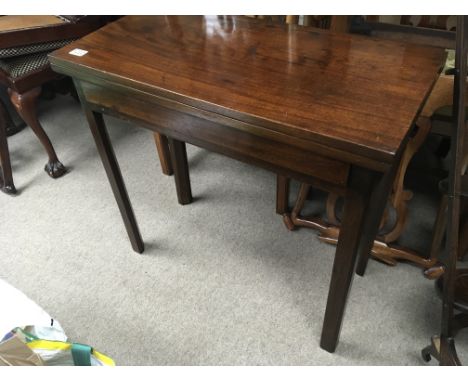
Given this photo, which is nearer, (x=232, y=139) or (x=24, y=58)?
(x=232, y=139)

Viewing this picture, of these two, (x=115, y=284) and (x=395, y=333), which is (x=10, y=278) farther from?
(x=395, y=333)

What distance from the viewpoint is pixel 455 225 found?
29.8 inches

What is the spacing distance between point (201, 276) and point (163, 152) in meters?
0.60

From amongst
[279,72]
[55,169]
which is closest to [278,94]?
[279,72]

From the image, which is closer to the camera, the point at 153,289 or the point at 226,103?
the point at 226,103

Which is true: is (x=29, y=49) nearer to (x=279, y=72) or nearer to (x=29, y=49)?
(x=29, y=49)

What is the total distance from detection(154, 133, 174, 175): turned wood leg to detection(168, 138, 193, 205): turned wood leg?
17 cm

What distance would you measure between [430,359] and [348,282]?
0.43 metres

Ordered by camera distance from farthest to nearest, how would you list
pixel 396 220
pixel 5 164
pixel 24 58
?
pixel 5 164 → pixel 24 58 → pixel 396 220

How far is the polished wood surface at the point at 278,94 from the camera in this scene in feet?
2.08

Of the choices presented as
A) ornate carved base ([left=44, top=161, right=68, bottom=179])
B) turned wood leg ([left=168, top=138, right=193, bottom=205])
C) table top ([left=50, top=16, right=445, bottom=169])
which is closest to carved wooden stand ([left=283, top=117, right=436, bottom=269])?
table top ([left=50, top=16, right=445, bottom=169])

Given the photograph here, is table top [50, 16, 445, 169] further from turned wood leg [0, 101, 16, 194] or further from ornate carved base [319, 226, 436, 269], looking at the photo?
turned wood leg [0, 101, 16, 194]
